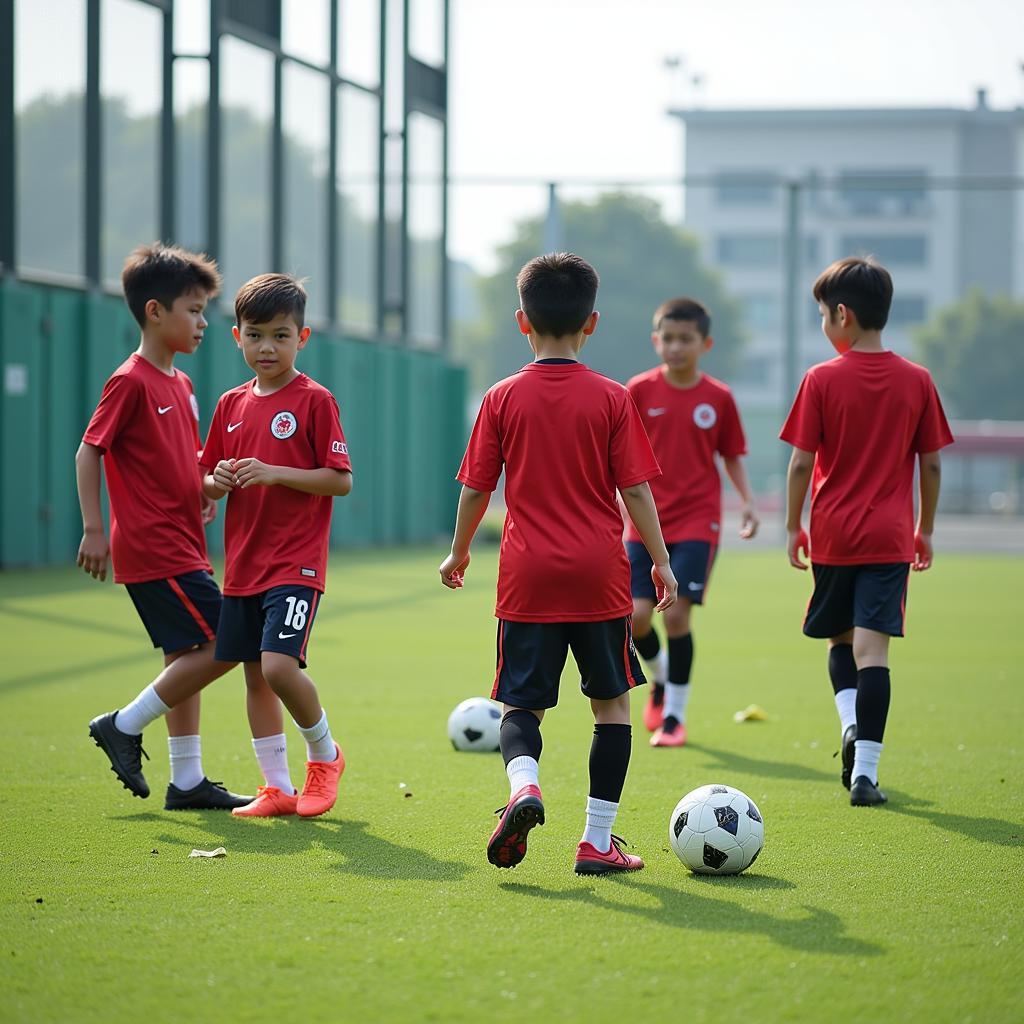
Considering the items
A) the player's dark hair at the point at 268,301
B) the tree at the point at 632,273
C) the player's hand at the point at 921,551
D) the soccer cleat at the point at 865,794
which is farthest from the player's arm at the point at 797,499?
the tree at the point at 632,273

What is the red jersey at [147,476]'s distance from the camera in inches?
209

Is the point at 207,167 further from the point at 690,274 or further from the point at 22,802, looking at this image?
the point at 22,802

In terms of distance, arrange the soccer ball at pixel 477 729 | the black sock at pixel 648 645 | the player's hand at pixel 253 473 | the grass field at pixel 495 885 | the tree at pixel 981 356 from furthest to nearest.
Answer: the tree at pixel 981 356
the black sock at pixel 648 645
the soccer ball at pixel 477 729
the player's hand at pixel 253 473
the grass field at pixel 495 885

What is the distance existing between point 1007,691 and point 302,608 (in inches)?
190

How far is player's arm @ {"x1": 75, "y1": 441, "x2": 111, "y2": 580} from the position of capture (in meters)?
5.07

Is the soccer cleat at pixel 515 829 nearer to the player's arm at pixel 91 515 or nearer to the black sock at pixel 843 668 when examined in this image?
the player's arm at pixel 91 515

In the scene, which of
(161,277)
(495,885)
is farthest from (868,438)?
(161,277)

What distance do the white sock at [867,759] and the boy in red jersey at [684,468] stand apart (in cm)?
157

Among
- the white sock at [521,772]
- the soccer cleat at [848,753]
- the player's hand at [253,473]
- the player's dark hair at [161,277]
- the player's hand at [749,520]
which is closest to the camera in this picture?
the white sock at [521,772]

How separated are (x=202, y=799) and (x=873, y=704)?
93.9 inches

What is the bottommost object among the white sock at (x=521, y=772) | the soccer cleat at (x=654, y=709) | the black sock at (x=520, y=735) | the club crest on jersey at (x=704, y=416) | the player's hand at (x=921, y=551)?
the soccer cleat at (x=654, y=709)

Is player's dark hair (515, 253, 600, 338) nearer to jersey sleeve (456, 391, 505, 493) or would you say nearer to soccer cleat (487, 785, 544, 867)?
jersey sleeve (456, 391, 505, 493)

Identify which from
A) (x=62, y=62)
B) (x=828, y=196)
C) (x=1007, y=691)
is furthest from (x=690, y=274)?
(x=1007, y=691)

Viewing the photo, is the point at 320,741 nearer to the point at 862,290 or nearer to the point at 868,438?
the point at 868,438
